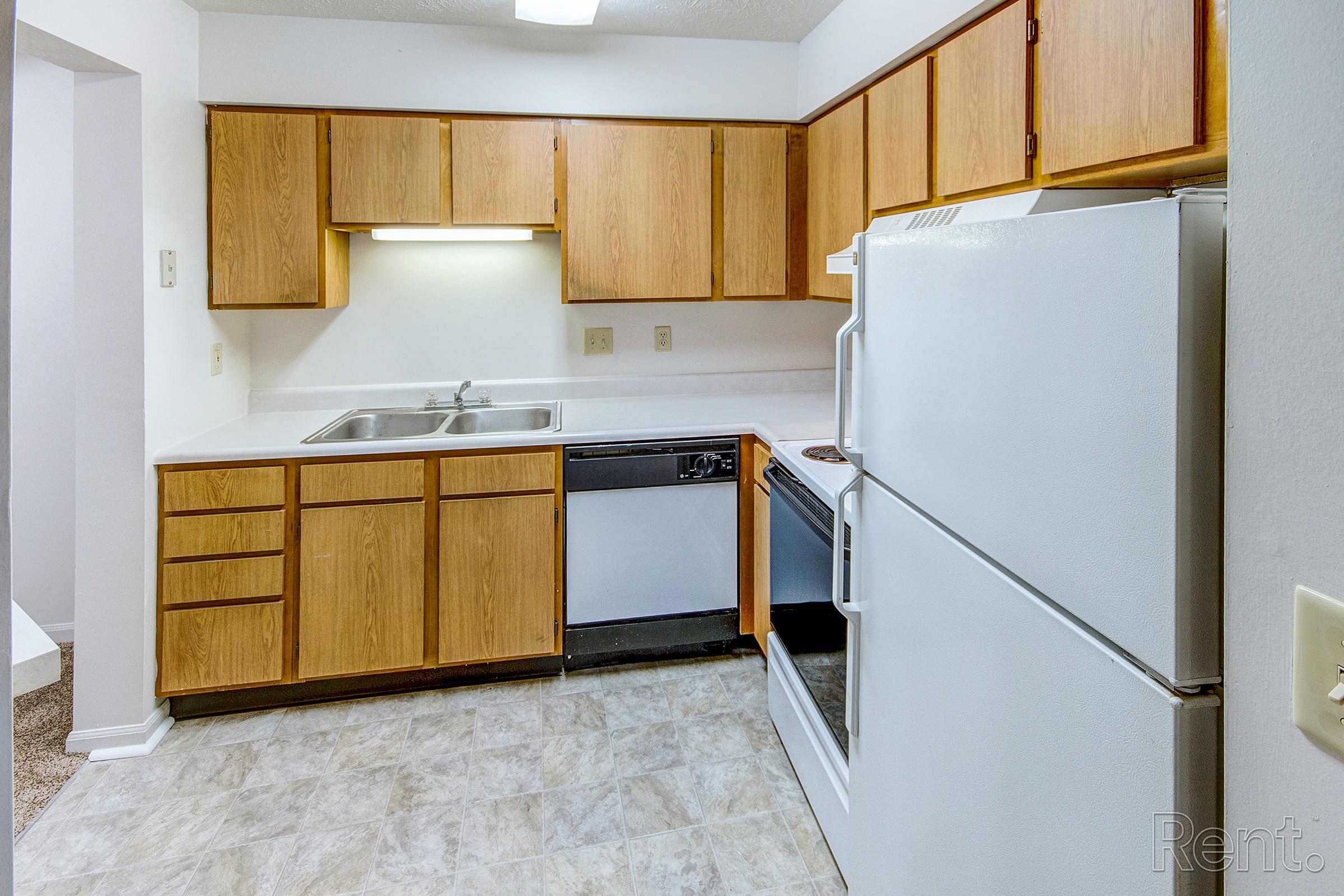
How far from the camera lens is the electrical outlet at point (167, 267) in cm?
224

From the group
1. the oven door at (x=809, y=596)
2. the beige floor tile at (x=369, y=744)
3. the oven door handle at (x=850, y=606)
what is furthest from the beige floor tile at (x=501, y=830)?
the oven door handle at (x=850, y=606)

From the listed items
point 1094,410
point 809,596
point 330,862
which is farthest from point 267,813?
point 1094,410

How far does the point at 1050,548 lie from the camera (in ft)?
2.56

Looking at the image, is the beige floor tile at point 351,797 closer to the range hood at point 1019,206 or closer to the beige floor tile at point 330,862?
the beige floor tile at point 330,862

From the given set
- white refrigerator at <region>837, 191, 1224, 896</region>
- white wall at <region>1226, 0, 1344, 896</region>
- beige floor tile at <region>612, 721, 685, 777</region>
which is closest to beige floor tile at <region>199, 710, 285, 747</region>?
beige floor tile at <region>612, 721, 685, 777</region>

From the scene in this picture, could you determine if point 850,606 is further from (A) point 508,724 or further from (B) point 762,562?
(A) point 508,724

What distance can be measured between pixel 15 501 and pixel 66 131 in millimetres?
1385

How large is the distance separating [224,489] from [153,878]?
109cm

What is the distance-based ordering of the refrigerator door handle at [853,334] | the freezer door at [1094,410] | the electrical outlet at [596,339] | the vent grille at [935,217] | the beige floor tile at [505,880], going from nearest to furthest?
the freezer door at [1094,410], the refrigerator door handle at [853,334], the vent grille at [935,217], the beige floor tile at [505,880], the electrical outlet at [596,339]

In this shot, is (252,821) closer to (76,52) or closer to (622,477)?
(622,477)

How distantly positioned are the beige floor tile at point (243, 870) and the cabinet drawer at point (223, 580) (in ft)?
2.65

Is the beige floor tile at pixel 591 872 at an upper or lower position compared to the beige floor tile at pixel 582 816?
lower

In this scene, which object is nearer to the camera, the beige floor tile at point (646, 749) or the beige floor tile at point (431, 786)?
the beige floor tile at point (431, 786)

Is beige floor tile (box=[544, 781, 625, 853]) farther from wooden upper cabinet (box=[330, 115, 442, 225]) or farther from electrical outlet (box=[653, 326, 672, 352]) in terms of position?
wooden upper cabinet (box=[330, 115, 442, 225])
